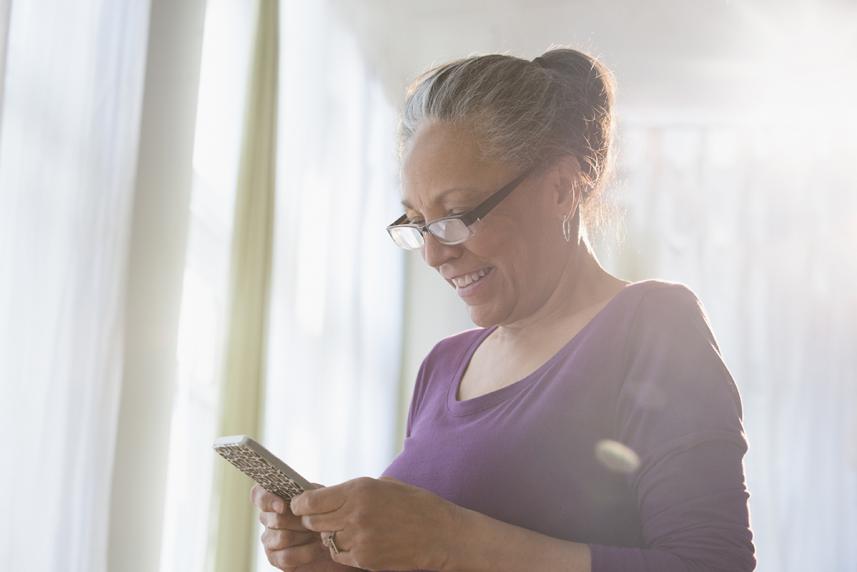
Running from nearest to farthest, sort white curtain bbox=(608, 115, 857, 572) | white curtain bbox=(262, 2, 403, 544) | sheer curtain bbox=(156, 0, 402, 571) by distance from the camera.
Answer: sheer curtain bbox=(156, 0, 402, 571)
white curtain bbox=(262, 2, 403, 544)
white curtain bbox=(608, 115, 857, 572)

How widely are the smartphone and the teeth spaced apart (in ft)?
1.05

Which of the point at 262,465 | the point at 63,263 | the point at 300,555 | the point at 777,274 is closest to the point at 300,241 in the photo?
the point at 63,263

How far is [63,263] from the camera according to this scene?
176 cm

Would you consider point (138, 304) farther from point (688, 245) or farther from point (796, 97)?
point (796, 97)

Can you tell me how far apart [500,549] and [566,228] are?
0.44 m

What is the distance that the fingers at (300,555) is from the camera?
1056 mm

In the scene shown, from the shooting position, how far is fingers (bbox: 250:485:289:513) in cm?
100

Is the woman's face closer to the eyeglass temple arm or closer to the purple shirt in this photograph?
the eyeglass temple arm

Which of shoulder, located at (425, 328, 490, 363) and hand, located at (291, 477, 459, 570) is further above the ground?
shoulder, located at (425, 328, 490, 363)

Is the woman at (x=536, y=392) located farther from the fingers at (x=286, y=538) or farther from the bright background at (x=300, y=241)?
the bright background at (x=300, y=241)

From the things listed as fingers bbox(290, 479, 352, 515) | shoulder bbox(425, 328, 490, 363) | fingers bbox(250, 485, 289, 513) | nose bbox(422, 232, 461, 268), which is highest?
nose bbox(422, 232, 461, 268)

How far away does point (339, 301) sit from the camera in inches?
122

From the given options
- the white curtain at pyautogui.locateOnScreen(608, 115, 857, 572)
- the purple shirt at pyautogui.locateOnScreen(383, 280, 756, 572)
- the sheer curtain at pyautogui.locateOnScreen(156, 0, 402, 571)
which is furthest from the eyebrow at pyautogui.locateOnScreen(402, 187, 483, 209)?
the white curtain at pyautogui.locateOnScreen(608, 115, 857, 572)

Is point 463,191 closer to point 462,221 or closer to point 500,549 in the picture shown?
point 462,221
